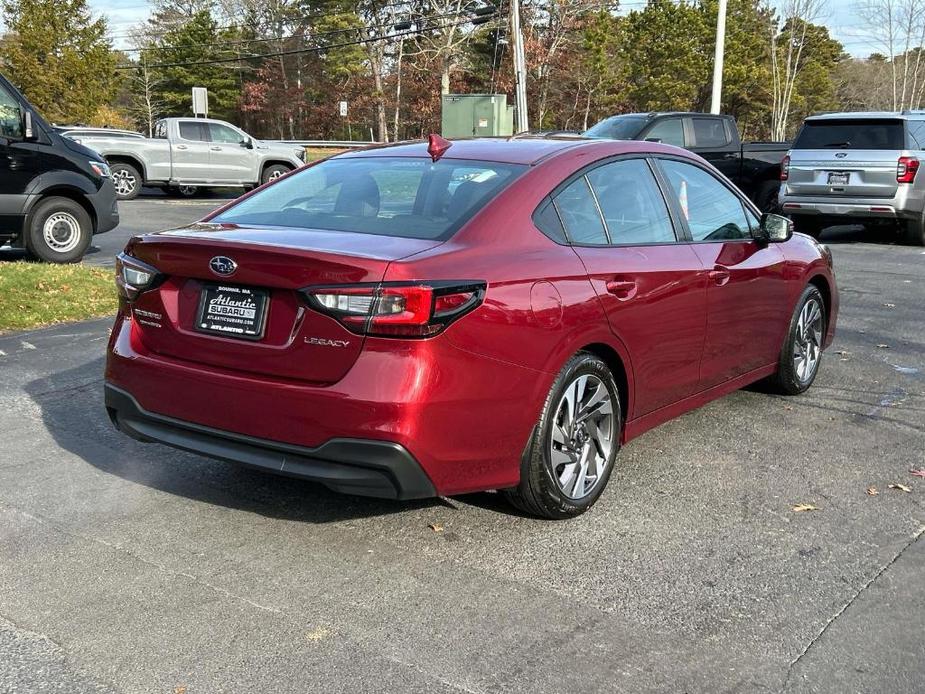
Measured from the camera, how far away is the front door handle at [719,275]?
198 inches

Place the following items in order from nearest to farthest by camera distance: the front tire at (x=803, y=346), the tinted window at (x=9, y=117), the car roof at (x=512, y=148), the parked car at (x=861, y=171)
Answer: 1. the car roof at (x=512, y=148)
2. the front tire at (x=803, y=346)
3. the tinted window at (x=9, y=117)
4. the parked car at (x=861, y=171)

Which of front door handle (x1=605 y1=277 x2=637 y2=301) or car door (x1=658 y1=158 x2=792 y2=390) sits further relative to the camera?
car door (x1=658 y1=158 x2=792 y2=390)

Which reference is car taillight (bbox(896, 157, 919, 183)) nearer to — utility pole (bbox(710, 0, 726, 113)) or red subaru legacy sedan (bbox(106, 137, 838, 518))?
red subaru legacy sedan (bbox(106, 137, 838, 518))

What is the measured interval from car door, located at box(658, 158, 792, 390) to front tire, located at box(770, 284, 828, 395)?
0.13 m

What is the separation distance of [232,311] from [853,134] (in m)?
12.9

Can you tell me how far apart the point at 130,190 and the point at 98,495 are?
18702mm

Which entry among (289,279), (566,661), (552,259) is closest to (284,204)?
(289,279)

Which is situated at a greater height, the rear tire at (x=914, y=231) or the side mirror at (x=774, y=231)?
the side mirror at (x=774, y=231)

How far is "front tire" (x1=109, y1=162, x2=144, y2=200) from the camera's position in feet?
69.8

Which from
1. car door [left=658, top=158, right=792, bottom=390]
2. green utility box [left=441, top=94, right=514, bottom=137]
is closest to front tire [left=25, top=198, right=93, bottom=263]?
car door [left=658, top=158, right=792, bottom=390]

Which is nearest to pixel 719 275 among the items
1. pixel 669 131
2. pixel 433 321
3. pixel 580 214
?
pixel 580 214

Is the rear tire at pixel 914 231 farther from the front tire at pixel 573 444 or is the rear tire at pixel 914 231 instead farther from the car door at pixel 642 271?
the front tire at pixel 573 444

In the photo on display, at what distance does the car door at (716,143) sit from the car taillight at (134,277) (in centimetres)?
1371

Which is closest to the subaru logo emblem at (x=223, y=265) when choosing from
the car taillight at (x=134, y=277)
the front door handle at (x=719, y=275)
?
the car taillight at (x=134, y=277)
